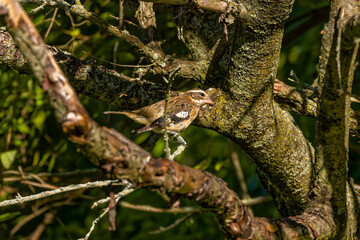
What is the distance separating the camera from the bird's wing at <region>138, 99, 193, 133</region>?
133 inches

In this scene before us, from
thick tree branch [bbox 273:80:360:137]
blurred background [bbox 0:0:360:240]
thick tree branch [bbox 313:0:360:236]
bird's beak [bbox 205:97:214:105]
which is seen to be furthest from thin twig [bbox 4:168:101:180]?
thick tree branch [bbox 313:0:360:236]

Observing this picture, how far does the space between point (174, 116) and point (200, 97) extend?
583 mm

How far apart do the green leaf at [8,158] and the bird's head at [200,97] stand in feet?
7.36

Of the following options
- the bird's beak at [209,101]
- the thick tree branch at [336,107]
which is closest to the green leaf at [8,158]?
the bird's beak at [209,101]

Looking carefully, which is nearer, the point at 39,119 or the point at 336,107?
the point at 336,107

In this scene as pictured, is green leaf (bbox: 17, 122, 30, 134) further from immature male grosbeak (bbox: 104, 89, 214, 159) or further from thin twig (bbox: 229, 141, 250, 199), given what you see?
thin twig (bbox: 229, 141, 250, 199)

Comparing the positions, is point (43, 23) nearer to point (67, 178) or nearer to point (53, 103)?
point (67, 178)

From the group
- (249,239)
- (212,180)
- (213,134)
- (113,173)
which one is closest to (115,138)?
(113,173)

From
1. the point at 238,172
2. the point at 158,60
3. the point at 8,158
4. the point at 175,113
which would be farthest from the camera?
the point at 8,158

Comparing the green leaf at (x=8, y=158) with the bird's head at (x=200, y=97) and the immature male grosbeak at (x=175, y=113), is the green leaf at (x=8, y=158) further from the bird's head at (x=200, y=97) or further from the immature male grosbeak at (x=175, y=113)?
the bird's head at (x=200, y=97)

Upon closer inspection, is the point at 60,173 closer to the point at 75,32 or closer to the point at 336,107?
the point at 75,32

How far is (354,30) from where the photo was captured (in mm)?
2186

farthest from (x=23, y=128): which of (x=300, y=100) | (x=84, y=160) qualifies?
(x=300, y=100)

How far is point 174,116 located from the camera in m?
3.69
